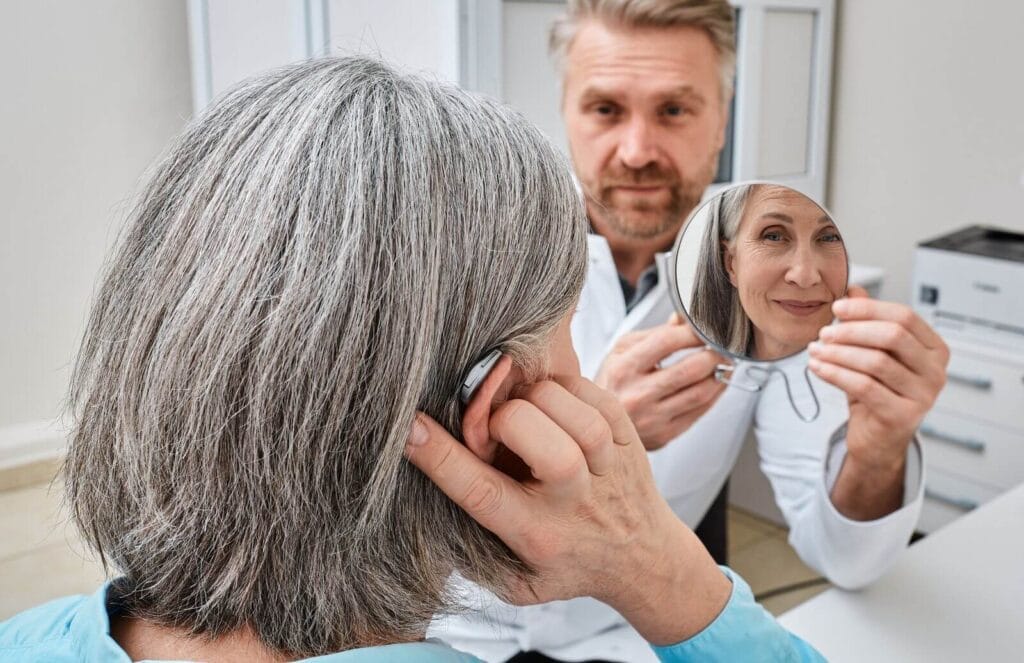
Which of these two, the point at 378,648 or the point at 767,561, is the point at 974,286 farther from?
the point at 378,648

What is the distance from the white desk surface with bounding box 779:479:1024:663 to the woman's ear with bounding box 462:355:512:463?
55 centimetres

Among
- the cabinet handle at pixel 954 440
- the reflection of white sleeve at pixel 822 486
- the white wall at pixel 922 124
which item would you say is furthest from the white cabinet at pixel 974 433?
the reflection of white sleeve at pixel 822 486

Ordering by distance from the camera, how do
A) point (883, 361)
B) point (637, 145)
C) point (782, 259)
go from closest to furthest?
point (782, 259) < point (883, 361) < point (637, 145)

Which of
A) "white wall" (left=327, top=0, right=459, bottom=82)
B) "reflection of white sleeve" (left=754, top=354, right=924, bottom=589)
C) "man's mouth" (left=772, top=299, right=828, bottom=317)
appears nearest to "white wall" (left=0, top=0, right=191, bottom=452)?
"white wall" (left=327, top=0, right=459, bottom=82)

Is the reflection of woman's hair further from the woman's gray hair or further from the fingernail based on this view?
the fingernail

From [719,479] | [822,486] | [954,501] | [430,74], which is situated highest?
[430,74]

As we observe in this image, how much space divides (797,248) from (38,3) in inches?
35.8

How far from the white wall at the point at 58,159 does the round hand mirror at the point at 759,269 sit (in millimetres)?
672

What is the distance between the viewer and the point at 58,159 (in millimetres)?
1105

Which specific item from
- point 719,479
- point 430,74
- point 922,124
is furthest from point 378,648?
point 922,124

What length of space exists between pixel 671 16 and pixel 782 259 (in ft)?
2.42

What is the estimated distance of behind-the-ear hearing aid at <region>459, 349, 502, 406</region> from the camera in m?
0.56

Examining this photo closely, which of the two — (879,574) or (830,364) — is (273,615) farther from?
(879,574)

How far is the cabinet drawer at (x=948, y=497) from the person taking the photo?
2.28 m
